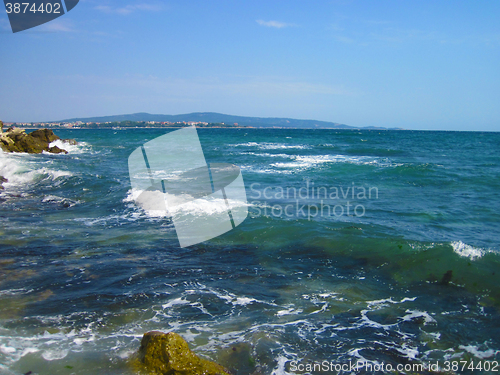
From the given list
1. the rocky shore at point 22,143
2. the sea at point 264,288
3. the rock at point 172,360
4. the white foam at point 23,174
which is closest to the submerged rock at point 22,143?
the rocky shore at point 22,143

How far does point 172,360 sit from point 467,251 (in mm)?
7177

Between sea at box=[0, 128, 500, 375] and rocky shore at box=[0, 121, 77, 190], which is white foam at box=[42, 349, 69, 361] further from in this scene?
rocky shore at box=[0, 121, 77, 190]

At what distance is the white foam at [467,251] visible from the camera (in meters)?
7.74

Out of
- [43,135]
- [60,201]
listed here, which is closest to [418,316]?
[60,201]

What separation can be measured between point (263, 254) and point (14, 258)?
5.23 metres

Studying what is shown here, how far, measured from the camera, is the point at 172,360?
3709 millimetres

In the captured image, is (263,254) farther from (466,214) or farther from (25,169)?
(25,169)

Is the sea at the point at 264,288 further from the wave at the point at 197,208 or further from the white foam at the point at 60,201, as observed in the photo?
the wave at the point at 197,208

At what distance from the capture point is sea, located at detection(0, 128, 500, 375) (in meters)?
4.39

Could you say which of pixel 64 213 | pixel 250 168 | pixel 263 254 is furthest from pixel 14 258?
pixel 250 168

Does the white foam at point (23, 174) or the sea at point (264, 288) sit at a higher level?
the white foam at point (23, 174)

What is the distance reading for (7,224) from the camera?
951cm

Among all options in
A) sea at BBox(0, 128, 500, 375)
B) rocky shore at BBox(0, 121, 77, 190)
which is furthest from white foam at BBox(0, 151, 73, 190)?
rocky shore at BBox(0, 121, 77, 190)

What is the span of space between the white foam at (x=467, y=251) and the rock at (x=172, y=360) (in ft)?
21.2
